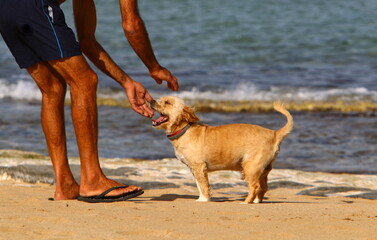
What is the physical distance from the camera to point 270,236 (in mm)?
4168

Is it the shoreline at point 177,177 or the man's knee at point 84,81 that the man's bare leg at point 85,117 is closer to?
the man's knee at point 84,81

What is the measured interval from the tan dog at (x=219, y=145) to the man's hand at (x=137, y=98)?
0.51 meters

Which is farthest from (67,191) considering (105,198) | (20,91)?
(20,91)

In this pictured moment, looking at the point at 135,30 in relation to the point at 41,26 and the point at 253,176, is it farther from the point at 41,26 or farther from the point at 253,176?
the point at 253,176

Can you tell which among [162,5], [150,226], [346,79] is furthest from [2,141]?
[162,5]

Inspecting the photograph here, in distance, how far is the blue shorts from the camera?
5195mm

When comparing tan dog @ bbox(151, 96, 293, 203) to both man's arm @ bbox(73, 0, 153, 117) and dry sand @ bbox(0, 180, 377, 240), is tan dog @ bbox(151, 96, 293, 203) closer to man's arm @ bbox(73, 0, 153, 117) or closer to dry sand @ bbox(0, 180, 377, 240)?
dry sand @ bbox(0, 180, 377, 240)

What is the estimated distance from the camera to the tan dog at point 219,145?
19.5 feet

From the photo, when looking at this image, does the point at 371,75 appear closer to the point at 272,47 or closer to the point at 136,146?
the point at 272,47

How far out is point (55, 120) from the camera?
5625 millimetres

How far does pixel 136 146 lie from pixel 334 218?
566 centimetres

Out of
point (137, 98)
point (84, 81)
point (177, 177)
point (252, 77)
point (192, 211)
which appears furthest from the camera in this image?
point (252, 77)

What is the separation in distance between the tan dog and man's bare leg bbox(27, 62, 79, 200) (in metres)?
0.85

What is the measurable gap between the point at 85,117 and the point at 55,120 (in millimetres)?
354
